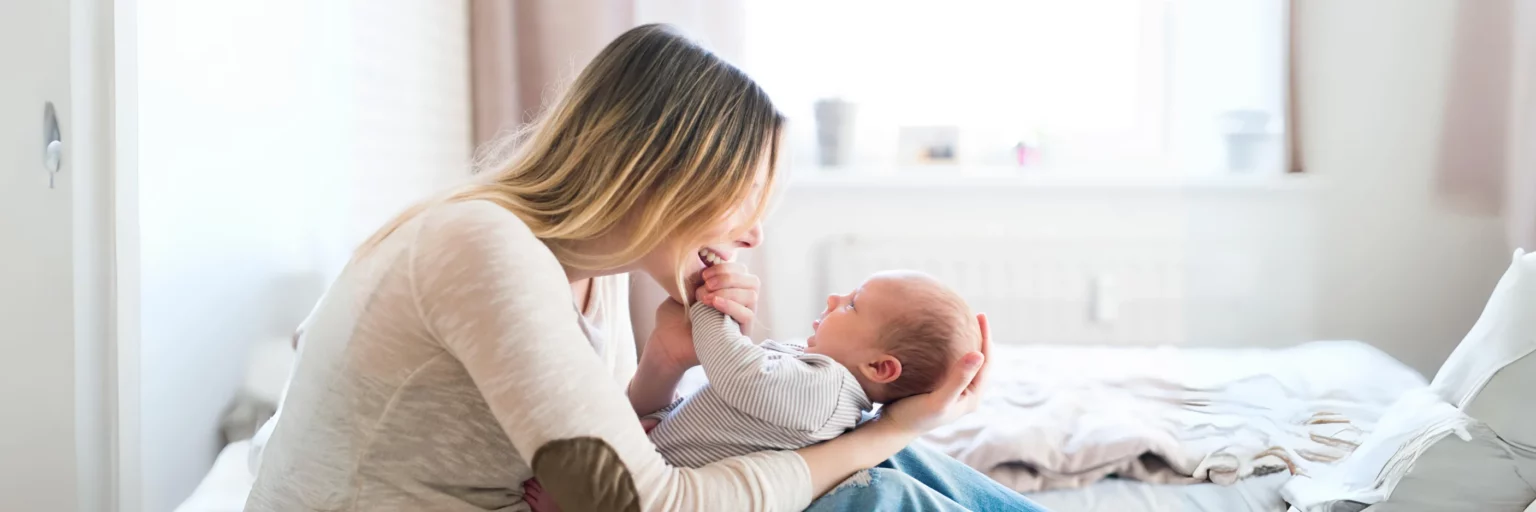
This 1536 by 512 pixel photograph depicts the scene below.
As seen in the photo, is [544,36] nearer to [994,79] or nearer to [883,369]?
[994,79]

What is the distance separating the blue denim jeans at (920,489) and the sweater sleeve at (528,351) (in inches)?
10.2

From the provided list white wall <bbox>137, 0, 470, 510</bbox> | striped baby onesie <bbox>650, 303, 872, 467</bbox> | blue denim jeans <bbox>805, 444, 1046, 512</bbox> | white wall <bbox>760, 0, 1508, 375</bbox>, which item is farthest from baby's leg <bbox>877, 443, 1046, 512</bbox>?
white wall <bbox>760, 0, 1508, 375</bbox>

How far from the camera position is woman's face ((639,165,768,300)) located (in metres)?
1.09

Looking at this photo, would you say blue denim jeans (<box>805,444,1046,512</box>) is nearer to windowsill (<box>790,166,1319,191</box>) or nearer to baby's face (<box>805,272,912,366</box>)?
baby's face (<box>805,272,912,366</box>)

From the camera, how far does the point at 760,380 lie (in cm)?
113

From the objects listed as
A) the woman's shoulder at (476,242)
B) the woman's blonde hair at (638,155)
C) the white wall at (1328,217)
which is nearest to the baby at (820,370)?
the woman's blonde hair at (638,155)

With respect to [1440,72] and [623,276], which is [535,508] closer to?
[623,276]

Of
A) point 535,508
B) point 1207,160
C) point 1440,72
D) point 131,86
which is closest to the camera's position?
point 535,508

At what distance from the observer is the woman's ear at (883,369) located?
124cm

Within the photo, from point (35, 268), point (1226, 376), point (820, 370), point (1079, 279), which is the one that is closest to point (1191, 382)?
point (1226, 376)

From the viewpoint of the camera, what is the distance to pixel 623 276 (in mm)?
1512

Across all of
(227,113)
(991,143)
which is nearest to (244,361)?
(227,113)

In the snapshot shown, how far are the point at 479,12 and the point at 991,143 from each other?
130 centimetres

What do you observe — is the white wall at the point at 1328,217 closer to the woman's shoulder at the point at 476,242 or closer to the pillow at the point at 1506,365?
the pillow at the point at 1506,365
